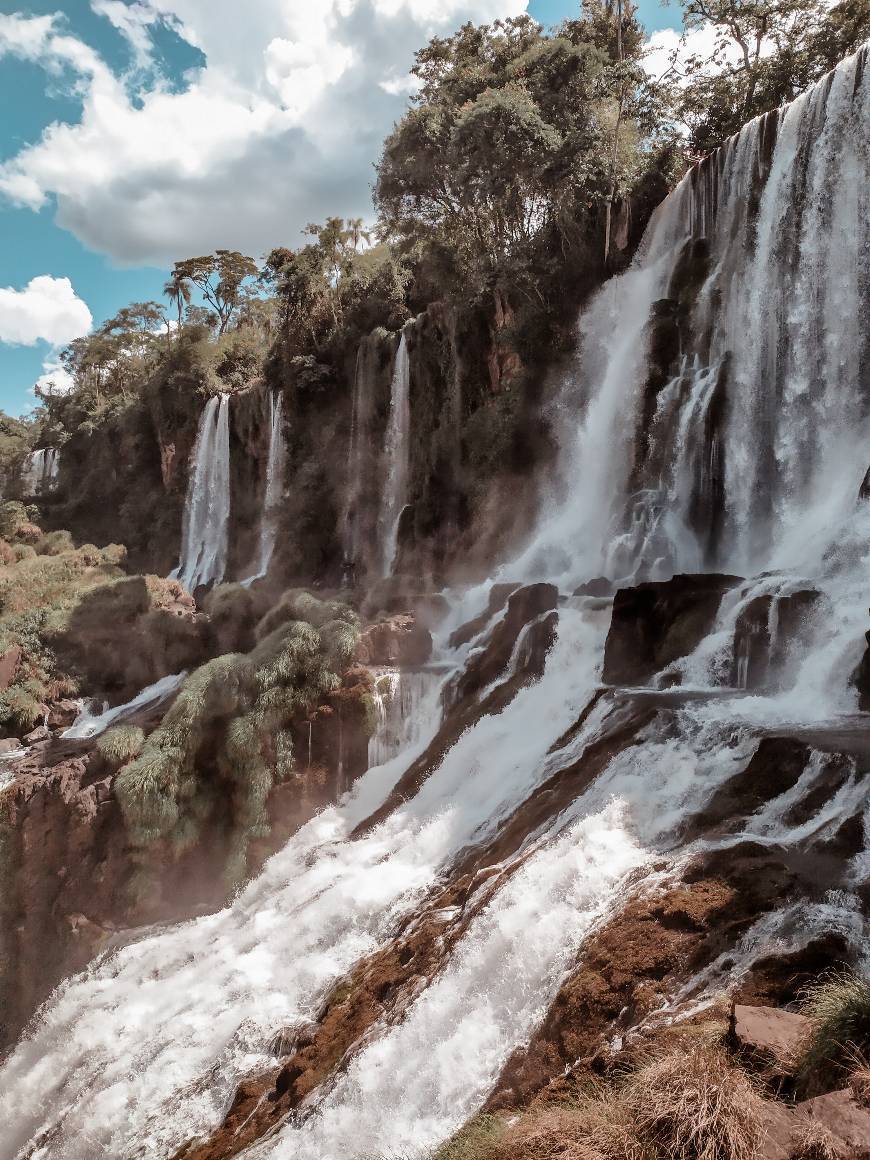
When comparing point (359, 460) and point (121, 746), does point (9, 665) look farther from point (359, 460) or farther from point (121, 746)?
point (359, 460)

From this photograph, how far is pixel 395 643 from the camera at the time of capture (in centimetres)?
1427

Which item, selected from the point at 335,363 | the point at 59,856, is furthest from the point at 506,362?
the point at 59,856

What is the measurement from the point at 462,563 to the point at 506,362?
6.17 metres

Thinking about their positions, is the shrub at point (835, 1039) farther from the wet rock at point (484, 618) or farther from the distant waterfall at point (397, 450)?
the distant waterfall at point (397, 450)

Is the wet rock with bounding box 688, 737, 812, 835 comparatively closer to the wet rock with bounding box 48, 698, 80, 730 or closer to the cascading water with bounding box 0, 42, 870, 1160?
the cascading water with bounding box 0, 42, 870, 1160

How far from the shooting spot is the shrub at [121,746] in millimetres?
12141

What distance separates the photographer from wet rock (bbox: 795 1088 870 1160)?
3303mm

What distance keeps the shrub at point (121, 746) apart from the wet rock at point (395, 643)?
13.0 feet

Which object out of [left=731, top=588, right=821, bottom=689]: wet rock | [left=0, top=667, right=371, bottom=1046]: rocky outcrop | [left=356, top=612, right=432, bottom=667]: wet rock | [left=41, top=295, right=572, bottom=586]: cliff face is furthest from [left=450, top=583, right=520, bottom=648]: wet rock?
[left=731, top=588, right=821, bottom=689]: wet rock

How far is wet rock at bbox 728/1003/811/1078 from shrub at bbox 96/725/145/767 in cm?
1026

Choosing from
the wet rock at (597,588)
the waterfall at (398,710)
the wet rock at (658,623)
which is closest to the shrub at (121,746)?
the waterfall at (398,710)

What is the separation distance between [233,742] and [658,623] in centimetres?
696

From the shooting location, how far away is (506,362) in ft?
71.9

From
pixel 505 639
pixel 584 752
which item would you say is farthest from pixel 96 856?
pixel 584 752
